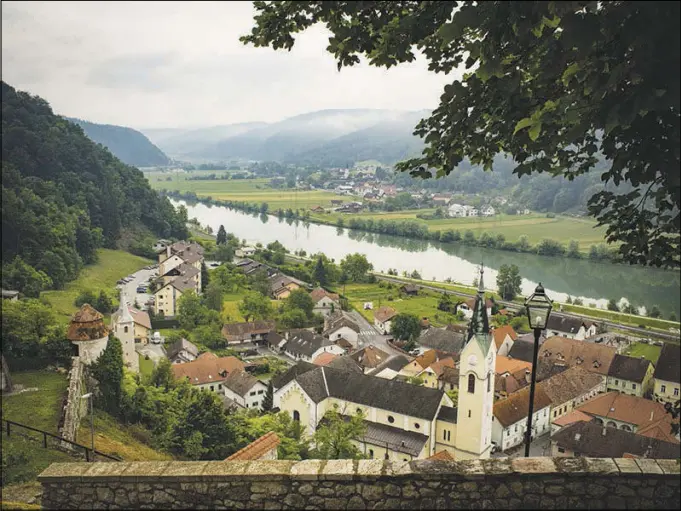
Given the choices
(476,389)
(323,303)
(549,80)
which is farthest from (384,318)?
(549,80)

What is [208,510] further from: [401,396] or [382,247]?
[382,247]

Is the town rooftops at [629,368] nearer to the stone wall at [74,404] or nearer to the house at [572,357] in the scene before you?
the house at [572,357]

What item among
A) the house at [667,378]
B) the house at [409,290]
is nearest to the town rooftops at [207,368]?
the house at [667,378]

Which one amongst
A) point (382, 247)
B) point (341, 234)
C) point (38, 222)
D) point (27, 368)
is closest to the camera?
point (27, 368)

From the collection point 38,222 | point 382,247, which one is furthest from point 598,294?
point 38,222

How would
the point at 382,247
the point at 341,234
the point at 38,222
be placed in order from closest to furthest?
1. the point at 38,222
2. the point at 382,247
3. the point at 341,234

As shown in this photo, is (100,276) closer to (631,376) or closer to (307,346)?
(307,346)
